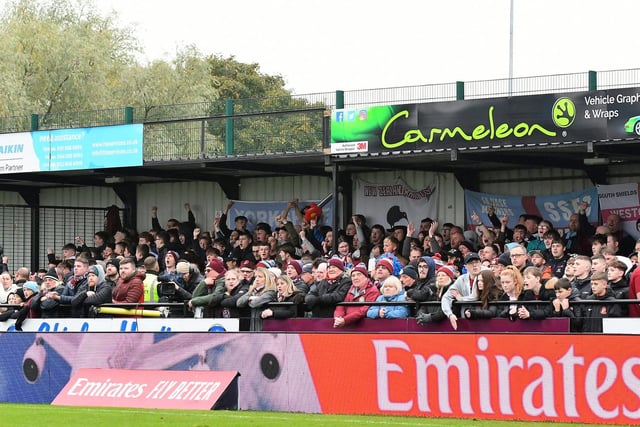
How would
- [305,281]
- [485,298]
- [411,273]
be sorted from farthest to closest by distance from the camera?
[305,281] → [411,273] → [485,298]

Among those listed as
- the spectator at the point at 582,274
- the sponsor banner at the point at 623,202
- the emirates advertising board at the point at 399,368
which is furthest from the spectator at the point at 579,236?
the emirates advertising board at the point at 399,368

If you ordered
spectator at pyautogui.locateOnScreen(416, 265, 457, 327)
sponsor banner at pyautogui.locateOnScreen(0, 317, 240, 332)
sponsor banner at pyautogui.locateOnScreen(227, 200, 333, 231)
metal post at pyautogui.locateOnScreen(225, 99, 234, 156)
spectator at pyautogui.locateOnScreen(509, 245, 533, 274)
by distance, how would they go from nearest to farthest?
spectator at pyautogui.locateOnScreen(416, 265, 457, 327) → spectator at pyautogui.locateOnScreen(509, 245, 533, 274) → sponsor banner at pyautogui.locateOnScreen(0, 317, 240, 332) → metal post at pyautogui.locateOnScreen(225, 99, 234, 156) → sponsor banner at pyautogui.locateOnScreen(227, 200, 333, 231)

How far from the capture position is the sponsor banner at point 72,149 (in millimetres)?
26016

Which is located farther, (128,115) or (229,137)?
(128,115)

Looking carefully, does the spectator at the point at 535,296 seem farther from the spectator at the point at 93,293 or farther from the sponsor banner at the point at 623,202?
the sponsor banner at the point at 623,202

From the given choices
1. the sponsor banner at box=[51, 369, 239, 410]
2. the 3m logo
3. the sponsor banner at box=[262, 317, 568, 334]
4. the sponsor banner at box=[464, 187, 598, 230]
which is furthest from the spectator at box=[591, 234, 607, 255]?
the sponsor banner at box=[51, 369, 239, 410]

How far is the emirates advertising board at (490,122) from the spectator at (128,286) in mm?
5437

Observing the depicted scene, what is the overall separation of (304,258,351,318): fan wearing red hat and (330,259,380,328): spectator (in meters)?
0.10

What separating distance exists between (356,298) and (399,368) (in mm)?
1833

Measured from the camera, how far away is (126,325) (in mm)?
18688

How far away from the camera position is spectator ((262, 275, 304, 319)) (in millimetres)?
16844

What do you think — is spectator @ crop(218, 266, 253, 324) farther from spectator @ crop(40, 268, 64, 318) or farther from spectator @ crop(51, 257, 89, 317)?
spectator @ crop(40, 268, 64, 318)

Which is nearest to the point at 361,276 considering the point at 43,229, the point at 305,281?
the point at 305,281

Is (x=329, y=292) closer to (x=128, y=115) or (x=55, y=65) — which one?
(x=128, y=115)
